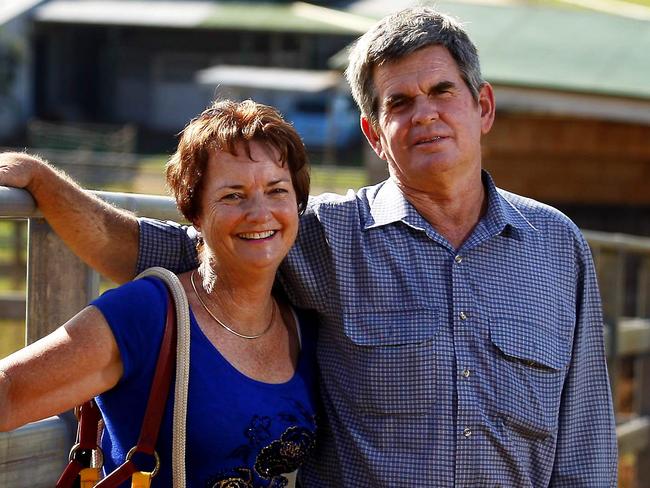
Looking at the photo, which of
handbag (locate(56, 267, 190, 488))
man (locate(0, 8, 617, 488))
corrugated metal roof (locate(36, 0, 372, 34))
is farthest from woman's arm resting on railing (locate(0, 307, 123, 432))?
corrugated metal roof (locate(36, 0, 372, 34))

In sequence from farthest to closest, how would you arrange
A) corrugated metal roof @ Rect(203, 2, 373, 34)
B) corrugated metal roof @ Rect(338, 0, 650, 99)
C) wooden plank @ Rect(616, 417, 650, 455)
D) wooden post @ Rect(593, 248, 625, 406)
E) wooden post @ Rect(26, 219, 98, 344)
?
corrugated metal roof @ Rect(203, 2, 373, 34) < corrugated metal roof @ Rect(338, 0, 650, 99) < wooden plank @ Rect(616, 417, 650, 455) < wooden post @ Rect(593, 248, 625, 406) < wooden post @ Rect(26, 219, 98, 344)

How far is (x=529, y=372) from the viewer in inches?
110

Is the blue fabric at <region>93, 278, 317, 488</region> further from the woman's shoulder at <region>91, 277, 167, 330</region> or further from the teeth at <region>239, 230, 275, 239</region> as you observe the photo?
the teeth at <region>239, 230, 275, 239</region>

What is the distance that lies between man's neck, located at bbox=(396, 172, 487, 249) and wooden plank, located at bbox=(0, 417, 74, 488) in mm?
1013

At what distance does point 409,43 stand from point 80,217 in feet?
2.98

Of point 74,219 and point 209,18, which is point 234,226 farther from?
point 209,18

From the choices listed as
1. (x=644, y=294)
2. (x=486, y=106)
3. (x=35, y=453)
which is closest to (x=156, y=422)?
(x=35, y=453)

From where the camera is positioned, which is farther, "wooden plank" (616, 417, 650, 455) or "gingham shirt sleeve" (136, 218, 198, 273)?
"wooden plank" (616, 417, 650, 455)

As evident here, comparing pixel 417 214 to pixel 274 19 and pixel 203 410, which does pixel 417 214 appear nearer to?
pixel 203 410

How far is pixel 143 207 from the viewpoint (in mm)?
2854

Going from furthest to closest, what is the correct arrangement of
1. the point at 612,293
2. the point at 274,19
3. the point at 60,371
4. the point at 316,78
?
the point at 274,19, the point at 316,78, the point at 612,293, the point at 60,371

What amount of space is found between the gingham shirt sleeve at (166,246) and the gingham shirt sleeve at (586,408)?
985mm

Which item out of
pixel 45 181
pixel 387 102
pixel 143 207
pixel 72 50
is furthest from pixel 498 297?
pixel 72 50

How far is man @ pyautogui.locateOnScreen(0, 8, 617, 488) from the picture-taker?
8.87ft
